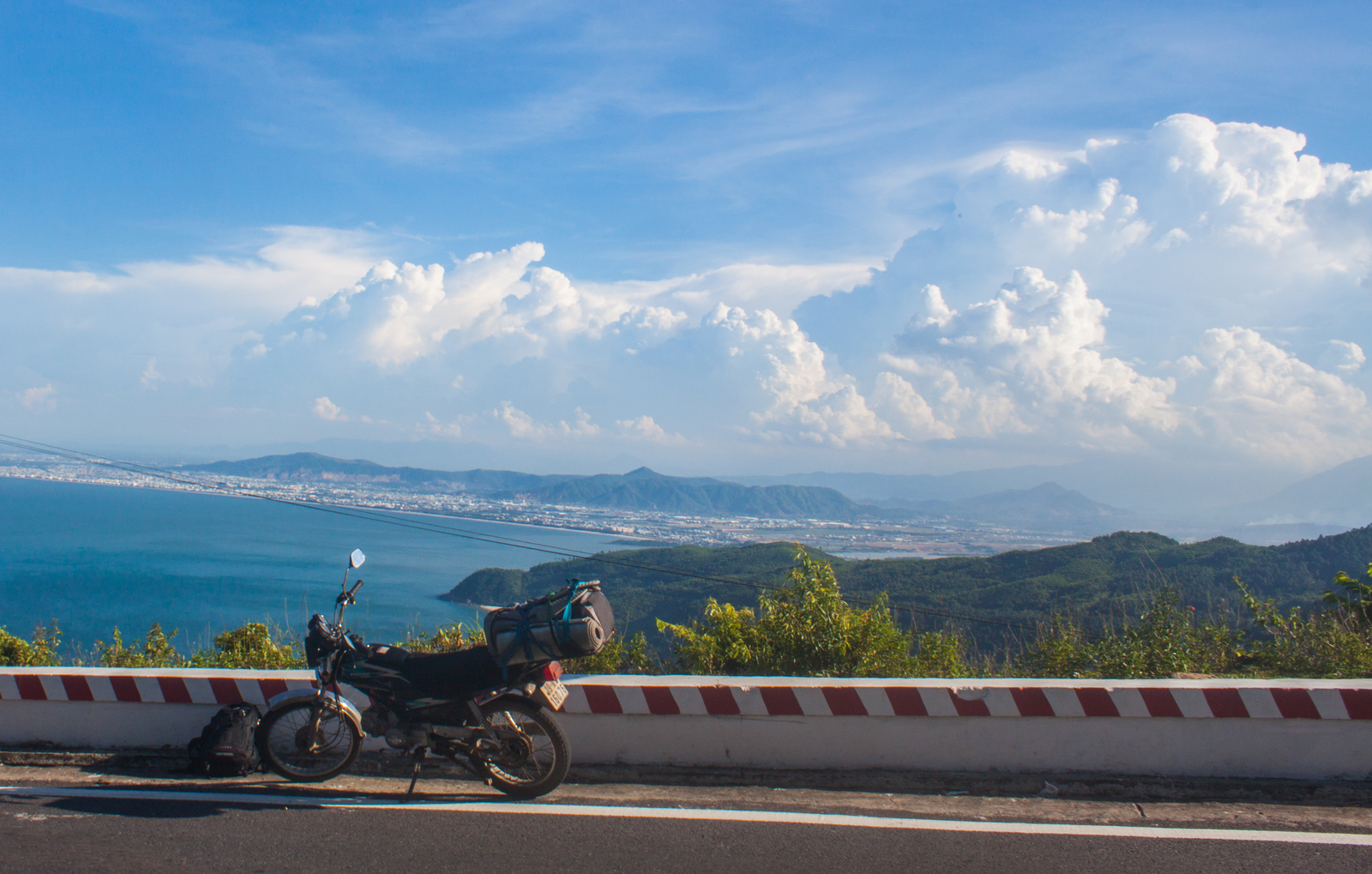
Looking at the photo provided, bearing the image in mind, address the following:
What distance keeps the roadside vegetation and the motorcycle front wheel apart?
2174mm

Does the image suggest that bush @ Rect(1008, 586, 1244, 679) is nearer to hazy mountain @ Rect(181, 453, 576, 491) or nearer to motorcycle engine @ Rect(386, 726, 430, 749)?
motorcycle engine @ Rect(386, 726, 430, 749)

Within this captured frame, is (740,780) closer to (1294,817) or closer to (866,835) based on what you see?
(866,835)

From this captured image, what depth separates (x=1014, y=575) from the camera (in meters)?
40.1

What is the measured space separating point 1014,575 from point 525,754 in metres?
39.8

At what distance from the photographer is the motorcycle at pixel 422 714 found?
473 cm

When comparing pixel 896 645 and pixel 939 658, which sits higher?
pixel 896 645

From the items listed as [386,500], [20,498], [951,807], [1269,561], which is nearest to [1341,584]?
[951,807]

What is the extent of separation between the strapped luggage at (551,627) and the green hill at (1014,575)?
17.2 m

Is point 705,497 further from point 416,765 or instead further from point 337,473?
point 416,765

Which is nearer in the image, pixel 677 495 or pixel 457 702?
pixel 457 702

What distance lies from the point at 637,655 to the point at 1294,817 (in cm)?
496

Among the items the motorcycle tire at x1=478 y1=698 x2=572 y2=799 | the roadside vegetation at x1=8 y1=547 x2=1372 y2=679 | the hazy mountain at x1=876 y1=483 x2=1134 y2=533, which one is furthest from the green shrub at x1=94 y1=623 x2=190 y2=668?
the hazy mountain at x1=876 y1=483 x2=1134 y2=533

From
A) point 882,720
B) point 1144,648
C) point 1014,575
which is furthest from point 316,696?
point 1014,575

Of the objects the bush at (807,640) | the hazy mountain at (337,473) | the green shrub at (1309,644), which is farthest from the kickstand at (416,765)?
the hazy mountain at (337,473)
